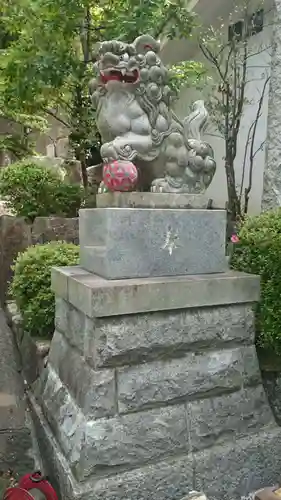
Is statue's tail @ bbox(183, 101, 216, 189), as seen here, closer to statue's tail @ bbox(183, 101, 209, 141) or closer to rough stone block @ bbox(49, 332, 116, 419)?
statue's tail @ bbox(183, 101, 209, 141)

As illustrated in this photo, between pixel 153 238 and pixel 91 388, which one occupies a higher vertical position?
pixel 153 238

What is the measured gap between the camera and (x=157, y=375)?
2.49 m

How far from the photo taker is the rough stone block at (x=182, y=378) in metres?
2.40

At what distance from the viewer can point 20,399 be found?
149 inches

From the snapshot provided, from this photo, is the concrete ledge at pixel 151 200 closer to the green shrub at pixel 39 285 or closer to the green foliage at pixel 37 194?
the green shrub at pixel 39 285

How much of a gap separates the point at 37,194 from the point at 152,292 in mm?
4302

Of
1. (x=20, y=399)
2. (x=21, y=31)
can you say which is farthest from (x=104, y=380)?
(x=21, y=31)

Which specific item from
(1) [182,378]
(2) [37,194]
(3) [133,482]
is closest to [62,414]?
(3) [133,482]

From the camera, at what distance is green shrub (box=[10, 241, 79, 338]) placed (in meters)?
3.90

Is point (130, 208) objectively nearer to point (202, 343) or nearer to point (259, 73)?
point (202, 343)

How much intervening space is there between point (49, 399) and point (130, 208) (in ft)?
4.80

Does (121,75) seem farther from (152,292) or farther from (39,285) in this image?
(39,285)

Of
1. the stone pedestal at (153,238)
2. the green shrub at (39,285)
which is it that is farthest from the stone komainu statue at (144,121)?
the green shrub at (39,285)

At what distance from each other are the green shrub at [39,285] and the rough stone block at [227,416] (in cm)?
180
